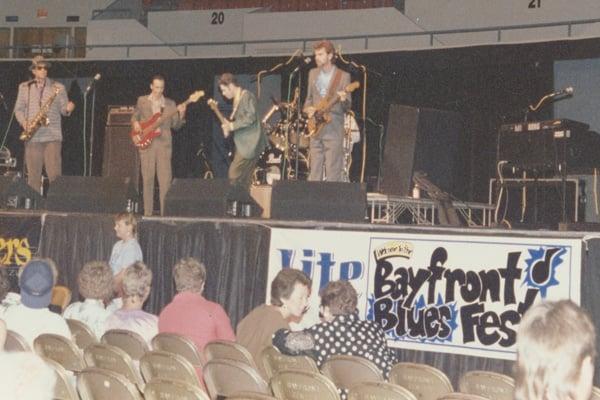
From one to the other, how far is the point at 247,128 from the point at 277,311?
3993 millimetres

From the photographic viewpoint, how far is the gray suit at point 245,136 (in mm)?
9250

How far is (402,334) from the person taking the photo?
6965mm

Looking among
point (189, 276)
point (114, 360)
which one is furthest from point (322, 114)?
point (114, 360)

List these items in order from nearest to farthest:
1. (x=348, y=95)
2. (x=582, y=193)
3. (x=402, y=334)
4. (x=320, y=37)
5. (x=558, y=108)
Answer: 1. (x=402, y=334)
2. (x=348, y=95)
3. (x=582, y=193)
4. (x=558, y=108)
5. (x=320, y=37)

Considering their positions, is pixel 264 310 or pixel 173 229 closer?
pixel 264 310

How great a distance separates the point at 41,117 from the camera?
10.4 meters

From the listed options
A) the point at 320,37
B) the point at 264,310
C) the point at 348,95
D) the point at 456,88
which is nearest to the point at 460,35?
the point at 456,88

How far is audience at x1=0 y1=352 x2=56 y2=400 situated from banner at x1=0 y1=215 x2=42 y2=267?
24.1ft

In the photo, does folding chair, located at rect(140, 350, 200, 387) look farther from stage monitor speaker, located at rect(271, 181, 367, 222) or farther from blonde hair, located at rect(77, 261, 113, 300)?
stage monitor speaker, located at rect(271, 181, 367, 222)

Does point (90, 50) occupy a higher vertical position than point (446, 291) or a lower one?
higher

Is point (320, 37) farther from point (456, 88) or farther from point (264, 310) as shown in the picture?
point (264, 310)

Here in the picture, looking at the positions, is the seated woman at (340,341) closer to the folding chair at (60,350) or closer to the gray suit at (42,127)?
the folding chair at (60,350)

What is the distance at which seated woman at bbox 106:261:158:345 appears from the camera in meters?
5.97

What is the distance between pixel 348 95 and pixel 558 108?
17.2 ft
